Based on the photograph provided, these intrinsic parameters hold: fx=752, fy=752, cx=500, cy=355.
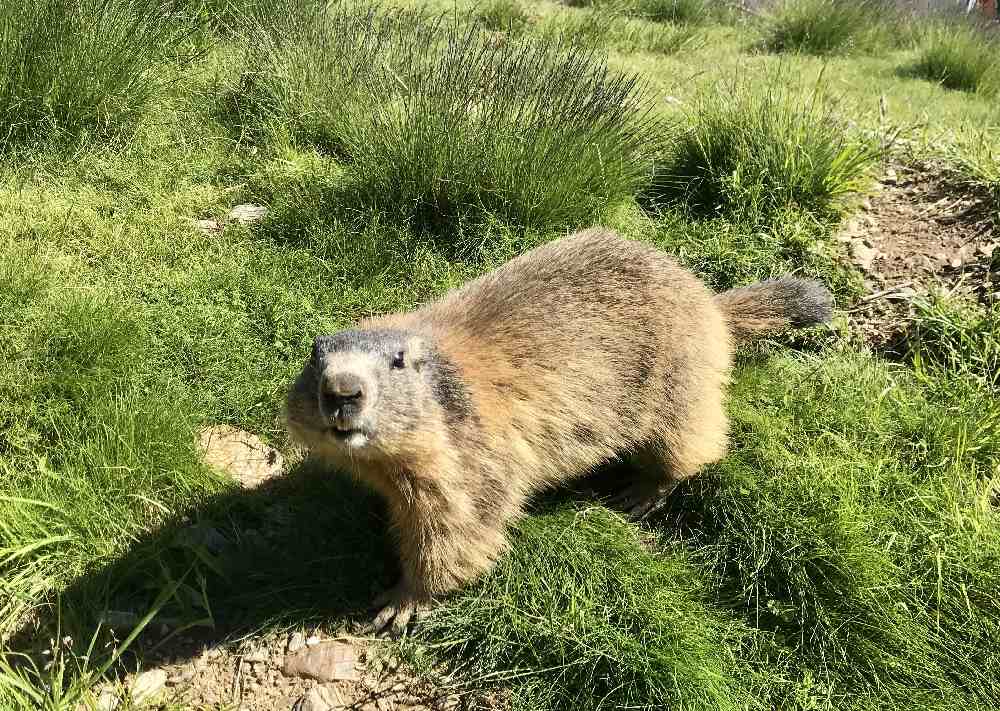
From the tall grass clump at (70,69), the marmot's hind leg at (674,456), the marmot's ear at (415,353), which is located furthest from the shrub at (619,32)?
the marmot's ear at (415,353)

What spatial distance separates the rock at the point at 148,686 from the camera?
318 centimetres

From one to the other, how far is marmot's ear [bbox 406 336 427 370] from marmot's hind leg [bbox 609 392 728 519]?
143 cm

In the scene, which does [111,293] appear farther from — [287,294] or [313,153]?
[313,153]

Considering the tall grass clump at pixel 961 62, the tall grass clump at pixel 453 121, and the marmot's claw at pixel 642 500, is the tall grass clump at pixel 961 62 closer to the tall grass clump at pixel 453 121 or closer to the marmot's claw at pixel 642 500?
the tall grass clump at pixel 453 121

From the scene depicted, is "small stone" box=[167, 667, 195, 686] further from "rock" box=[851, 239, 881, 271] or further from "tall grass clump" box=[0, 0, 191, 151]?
"rock" box=[851, 239, 881, 271]

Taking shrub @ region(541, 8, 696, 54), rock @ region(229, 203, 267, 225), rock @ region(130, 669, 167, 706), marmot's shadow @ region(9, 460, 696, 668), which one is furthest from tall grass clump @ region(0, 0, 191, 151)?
shrub @ region(541, 8, 696, 54)

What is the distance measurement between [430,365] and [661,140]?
4050mm

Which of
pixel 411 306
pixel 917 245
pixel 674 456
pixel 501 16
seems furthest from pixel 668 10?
pixel 674 456

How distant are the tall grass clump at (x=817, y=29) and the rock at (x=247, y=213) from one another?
910 cm

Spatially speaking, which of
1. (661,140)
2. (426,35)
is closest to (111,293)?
(426,35)

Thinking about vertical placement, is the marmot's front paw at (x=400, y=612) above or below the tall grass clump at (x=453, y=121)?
below

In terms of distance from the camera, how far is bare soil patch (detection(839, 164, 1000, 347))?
5.24 metres

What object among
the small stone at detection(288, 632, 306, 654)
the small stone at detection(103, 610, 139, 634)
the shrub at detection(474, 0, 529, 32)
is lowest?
the small stone at detection(288, 632, 306, 654)

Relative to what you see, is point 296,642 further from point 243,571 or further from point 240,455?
point 240,455
